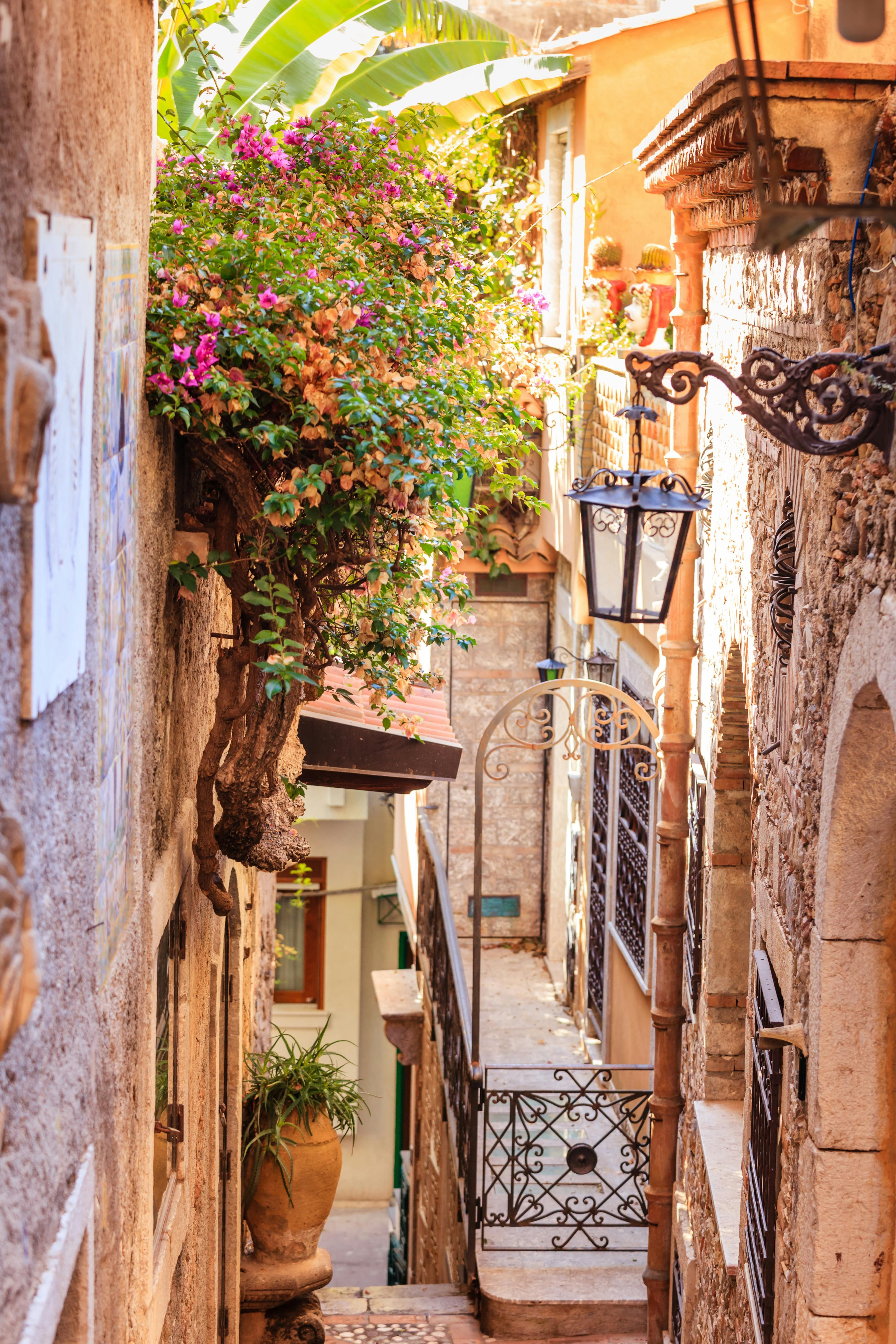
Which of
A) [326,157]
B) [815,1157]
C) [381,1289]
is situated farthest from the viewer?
[381,1289]

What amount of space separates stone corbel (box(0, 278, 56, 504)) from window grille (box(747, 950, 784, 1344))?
2.93 m

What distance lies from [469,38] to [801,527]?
25.7 feet

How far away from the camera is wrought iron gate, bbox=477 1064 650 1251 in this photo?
7629 mm

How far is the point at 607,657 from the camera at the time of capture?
10.6 m

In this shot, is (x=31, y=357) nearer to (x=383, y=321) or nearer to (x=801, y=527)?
(x=383, y=321)

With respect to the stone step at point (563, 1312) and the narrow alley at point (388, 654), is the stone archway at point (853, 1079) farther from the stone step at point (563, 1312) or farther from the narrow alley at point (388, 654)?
the stone step at point (563, 1312)

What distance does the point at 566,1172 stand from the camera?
7.72 meters

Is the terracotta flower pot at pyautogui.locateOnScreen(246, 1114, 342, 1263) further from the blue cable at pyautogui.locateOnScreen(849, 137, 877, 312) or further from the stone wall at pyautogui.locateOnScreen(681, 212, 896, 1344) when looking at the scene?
the blue cable at pyautogui.locateOnScreen(849, 137, 877, 312)

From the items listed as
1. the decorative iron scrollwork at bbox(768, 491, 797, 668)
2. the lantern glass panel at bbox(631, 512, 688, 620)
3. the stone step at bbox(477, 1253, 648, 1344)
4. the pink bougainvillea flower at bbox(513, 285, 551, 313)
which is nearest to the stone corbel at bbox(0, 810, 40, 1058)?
the decorative iron scrollwork at bbox(768, 491, 797, 668)

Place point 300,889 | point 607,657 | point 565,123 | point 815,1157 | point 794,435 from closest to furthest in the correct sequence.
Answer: point 794,435, point 815,1157, point 607,657, point 565,123, point 300,889

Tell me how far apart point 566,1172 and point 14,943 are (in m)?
6.49

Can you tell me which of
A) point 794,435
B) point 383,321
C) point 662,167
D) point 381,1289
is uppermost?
point 662,167

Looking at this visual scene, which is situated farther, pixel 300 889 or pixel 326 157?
pixel 300 889

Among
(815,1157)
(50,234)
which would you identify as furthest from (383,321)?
(815,1157)
